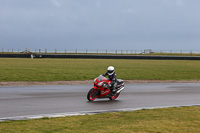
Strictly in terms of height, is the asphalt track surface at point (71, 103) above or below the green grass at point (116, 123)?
below

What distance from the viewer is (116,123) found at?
10047 millimetres

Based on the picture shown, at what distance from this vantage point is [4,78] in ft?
86.5

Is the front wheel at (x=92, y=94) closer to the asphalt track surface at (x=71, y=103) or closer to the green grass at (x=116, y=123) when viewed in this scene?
the asphalt track surface at (x=71, y=103)

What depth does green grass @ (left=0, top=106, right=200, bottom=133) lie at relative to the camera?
29.8 ft

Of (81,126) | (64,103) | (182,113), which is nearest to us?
(81,126)

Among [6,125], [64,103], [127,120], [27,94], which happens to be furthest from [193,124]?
[27,94]

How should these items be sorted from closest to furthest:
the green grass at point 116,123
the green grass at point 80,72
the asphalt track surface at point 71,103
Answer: the green grass at point 116,123 < the asphalt track surface at point 71,103 < the green grass at point 80,72

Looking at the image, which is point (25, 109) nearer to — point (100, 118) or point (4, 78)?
point (100, 118)

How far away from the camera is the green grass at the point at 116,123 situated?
9094 millimetres

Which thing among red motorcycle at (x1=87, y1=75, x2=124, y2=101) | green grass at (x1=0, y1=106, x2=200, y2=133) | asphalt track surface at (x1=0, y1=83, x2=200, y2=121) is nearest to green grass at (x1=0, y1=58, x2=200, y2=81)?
asphalt track surface at (x1=0, y1=83, x2=200, y2=121)

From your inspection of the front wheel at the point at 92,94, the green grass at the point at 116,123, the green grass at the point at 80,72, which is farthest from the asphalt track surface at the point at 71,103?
the green grass at the point at 80,72

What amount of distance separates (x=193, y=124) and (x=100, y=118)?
269cm

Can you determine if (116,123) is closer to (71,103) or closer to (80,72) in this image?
(71,103)

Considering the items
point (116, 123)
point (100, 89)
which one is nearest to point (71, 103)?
point (100, 89)
